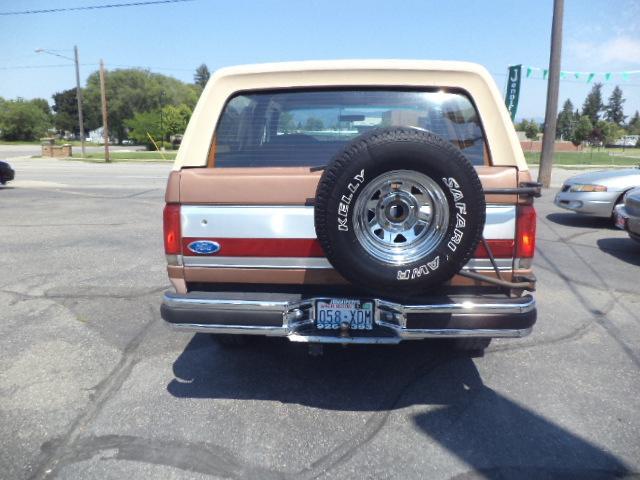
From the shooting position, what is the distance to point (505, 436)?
2.79 meters

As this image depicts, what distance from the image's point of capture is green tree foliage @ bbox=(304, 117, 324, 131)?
338cm

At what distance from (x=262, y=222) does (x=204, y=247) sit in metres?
0.36

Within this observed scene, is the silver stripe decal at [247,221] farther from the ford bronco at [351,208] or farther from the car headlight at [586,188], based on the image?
the car headlight at [586,188]

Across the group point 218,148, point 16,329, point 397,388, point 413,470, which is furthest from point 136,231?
point 413,470

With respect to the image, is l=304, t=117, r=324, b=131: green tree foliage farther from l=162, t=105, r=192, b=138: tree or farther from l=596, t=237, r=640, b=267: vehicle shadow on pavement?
l=162, t=105, r=192, b=138: tree

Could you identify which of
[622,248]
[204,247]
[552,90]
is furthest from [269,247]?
[552,90]

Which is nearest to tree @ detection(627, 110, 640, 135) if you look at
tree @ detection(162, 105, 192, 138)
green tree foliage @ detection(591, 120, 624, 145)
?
green tree foliage @ detection(591, 120, 624, 145)

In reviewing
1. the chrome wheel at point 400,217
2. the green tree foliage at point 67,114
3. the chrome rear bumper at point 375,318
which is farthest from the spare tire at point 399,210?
the green tree foliage at point 67,114

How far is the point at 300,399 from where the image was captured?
3.19m

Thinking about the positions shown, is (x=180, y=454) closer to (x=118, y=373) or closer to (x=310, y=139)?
(x=118, y=373)

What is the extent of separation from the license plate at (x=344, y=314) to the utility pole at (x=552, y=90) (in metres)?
13.1

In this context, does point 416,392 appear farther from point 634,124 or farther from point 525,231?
point 634,124

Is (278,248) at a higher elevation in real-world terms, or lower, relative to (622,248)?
higher

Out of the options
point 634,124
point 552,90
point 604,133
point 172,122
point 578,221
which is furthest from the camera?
point 634,124
